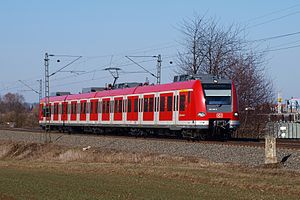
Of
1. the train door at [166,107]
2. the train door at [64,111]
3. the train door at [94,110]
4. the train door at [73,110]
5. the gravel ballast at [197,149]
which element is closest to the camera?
the gravel ballast at [197,149]

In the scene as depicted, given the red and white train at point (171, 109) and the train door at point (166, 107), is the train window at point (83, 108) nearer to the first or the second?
the red and white train at point (171, 109)

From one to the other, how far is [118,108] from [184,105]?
10.7m

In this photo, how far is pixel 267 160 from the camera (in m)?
23.2

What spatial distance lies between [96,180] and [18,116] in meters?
82.5

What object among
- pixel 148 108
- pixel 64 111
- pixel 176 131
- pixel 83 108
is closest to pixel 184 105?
pixel 176 131

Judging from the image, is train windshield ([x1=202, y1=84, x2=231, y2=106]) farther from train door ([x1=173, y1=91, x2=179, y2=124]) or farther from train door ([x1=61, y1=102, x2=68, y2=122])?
train door ([x1=61, y1=102, x2=68, y2=122])

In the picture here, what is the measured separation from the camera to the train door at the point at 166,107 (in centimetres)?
3553

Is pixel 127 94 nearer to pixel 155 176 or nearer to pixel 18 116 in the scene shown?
pixel 155 176

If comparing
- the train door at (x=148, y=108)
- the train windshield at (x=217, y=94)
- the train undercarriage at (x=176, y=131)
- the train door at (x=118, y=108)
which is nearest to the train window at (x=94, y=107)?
the train undercarriage at (x=176, y=131)

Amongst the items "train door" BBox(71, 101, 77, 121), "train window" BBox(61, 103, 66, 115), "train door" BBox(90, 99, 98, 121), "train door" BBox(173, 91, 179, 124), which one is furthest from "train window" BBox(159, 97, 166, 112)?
"train window" BBox(61, 103, 66, 115)

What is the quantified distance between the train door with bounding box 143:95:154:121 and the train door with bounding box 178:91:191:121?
391cm

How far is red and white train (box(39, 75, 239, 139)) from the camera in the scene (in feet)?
108

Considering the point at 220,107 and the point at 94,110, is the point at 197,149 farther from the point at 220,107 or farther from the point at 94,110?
the point at 94,110

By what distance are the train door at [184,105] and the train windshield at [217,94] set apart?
1004 mm
